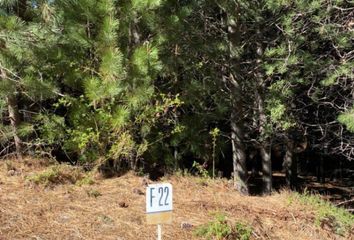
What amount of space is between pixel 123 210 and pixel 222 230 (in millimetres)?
1207

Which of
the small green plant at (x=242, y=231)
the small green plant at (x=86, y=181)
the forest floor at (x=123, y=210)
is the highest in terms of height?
the small green plant at (x=86, y=181)

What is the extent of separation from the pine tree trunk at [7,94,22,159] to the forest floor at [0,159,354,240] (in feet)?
0.95

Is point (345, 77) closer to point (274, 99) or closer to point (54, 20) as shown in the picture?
point (274, 99)

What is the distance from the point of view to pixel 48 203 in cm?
598

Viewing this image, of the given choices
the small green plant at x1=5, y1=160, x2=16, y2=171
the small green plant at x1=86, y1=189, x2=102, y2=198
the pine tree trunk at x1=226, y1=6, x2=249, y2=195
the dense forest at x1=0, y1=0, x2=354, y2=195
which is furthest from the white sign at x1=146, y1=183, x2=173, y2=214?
the pine tree trunk at x1=226, y1=6, x2=249, y2=195

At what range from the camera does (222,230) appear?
18.2 feet

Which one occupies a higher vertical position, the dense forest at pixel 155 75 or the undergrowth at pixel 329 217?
the dense forest at pixel 155 75

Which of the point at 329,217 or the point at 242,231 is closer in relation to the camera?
the point at 242,231

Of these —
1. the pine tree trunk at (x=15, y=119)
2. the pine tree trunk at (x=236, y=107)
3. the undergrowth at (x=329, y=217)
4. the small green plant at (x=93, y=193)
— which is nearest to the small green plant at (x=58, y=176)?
the small green plant at (x=93, y=193)

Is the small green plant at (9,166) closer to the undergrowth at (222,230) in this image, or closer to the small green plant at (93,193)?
the small green plant at (93,193)

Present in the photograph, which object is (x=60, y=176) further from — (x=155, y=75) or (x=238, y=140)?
(x=238, y=140)

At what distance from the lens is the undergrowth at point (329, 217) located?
661 centimetres

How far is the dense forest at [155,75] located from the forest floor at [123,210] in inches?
24.7

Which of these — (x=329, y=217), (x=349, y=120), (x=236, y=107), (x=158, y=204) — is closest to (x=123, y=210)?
(x=158, y=204)
